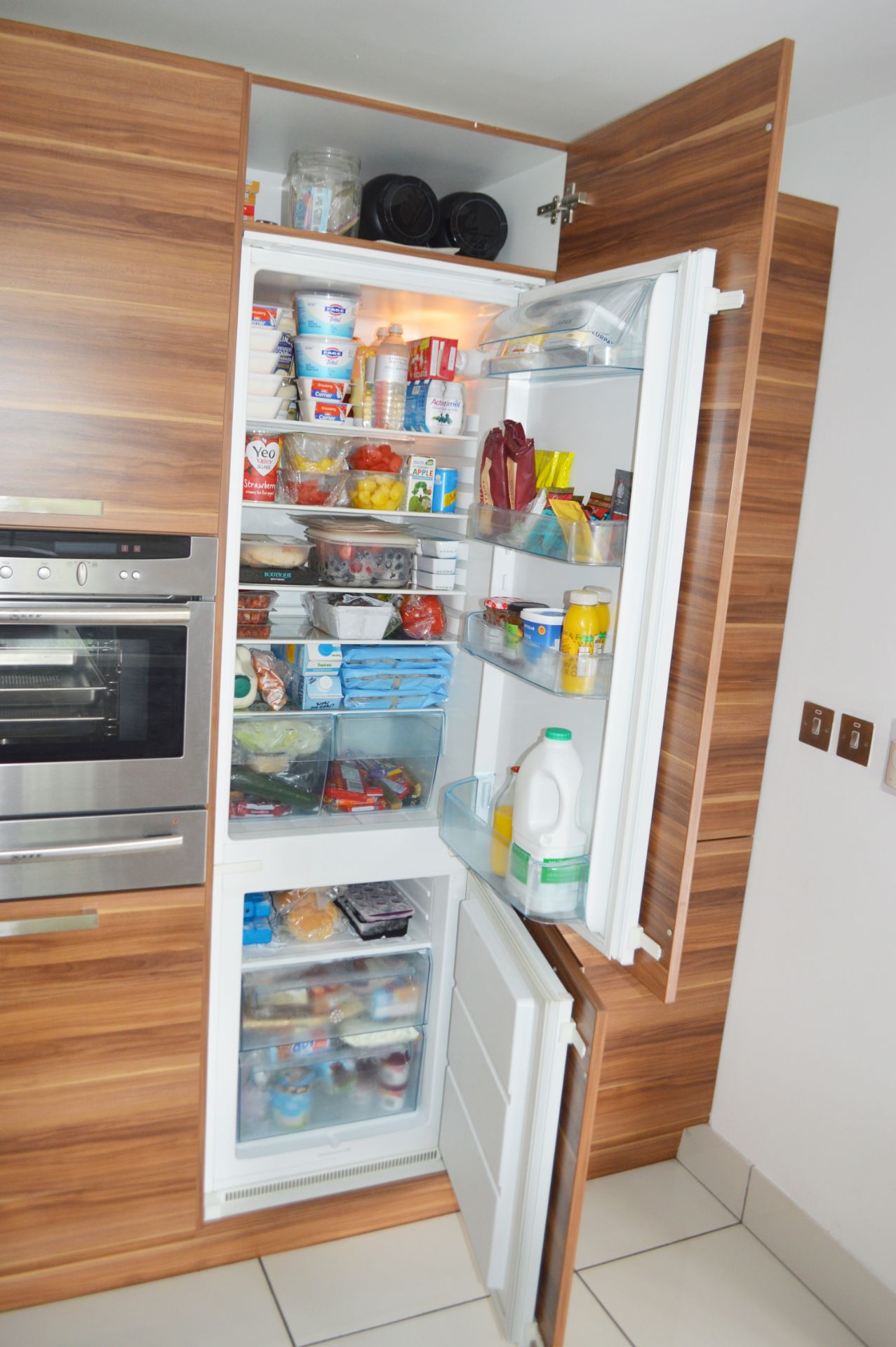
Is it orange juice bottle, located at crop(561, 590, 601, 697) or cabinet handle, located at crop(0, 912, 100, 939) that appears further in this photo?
cabinet handle, located at crop(0, 912, 100, 939)

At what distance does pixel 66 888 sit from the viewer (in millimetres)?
1665

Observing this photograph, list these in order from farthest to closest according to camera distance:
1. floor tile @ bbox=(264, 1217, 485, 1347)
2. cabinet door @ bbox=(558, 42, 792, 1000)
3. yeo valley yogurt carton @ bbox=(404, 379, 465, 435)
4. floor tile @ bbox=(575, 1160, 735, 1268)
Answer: floor tile @ bbox=(575, 1160, 735, 1268) < yeo valley yogurt carton @ bbox=(404, 379, 465, 435) < floor tile @ bbox=(264, 1217, 485, 1347) < cabinet door @ bbox=(558, 42, 792, 1000)

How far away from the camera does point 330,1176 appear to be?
81.6 inches

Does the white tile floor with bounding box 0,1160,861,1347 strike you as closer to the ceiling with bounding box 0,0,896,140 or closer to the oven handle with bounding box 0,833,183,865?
the oven handle with bounding box 0,833,183,865

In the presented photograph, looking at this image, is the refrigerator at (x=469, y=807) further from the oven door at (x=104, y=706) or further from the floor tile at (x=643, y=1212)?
the floor tile at (x=643, y=1212)

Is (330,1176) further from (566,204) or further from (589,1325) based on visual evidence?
(566,204)

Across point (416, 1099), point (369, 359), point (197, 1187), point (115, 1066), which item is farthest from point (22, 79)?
point (416, 1099)

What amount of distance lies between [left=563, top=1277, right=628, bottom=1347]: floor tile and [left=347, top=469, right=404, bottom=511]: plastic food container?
1.62 metres

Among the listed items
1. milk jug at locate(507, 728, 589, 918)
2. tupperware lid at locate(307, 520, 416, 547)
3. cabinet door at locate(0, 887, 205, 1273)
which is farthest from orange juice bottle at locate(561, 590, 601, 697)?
cabinet door at locate(0, 887, 205, 1273)

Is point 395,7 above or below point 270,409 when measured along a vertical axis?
above

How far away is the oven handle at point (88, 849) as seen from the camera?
162 centimetres

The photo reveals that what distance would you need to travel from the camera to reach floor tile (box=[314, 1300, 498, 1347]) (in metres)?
1.79

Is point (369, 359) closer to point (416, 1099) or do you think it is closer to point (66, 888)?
point (66, 888)

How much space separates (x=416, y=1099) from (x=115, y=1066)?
0.79 meters
